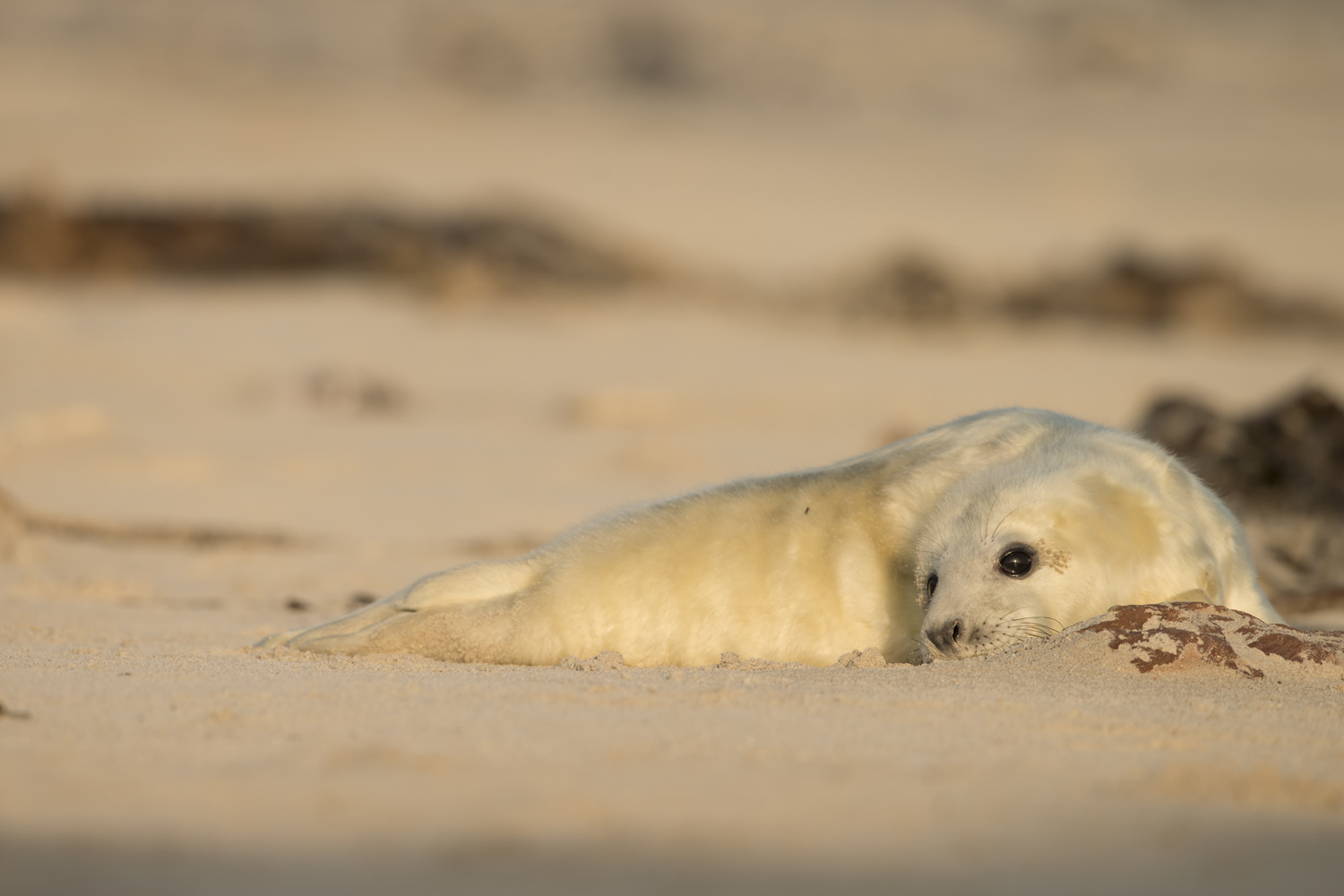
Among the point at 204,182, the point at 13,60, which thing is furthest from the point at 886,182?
the point at 13,60

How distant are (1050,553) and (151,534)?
15.8ft

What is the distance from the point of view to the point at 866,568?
338 cm

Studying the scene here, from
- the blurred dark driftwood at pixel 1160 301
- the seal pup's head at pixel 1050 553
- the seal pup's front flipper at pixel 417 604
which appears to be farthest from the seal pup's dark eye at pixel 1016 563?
the blurred dark driftwood at pixel 1160 301

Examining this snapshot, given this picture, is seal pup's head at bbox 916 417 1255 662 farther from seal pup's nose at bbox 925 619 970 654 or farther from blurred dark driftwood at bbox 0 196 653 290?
blurred dark driftwood at bbox 0 196 653 290

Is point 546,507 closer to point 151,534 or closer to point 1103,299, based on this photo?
point 151,534

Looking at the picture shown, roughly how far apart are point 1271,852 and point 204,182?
23.4 metres

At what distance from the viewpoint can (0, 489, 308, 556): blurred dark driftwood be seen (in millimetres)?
6199

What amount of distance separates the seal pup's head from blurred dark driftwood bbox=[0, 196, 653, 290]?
13.2m

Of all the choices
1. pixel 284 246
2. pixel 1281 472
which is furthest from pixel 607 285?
pixel 1281 472

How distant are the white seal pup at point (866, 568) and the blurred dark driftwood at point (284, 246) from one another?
42.1 feet

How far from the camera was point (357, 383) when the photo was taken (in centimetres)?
1139

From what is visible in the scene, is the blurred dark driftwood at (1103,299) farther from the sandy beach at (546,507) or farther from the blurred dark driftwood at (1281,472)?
the blurred dark driftwood at (1281,472)

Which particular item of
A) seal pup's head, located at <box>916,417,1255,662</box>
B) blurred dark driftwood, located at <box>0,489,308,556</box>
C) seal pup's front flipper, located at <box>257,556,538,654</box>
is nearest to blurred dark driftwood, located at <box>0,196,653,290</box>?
blurred dark driftwood, located at <box>0,489,308,556</box>

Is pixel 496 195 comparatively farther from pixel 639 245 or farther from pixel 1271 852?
pixel 1271 852
